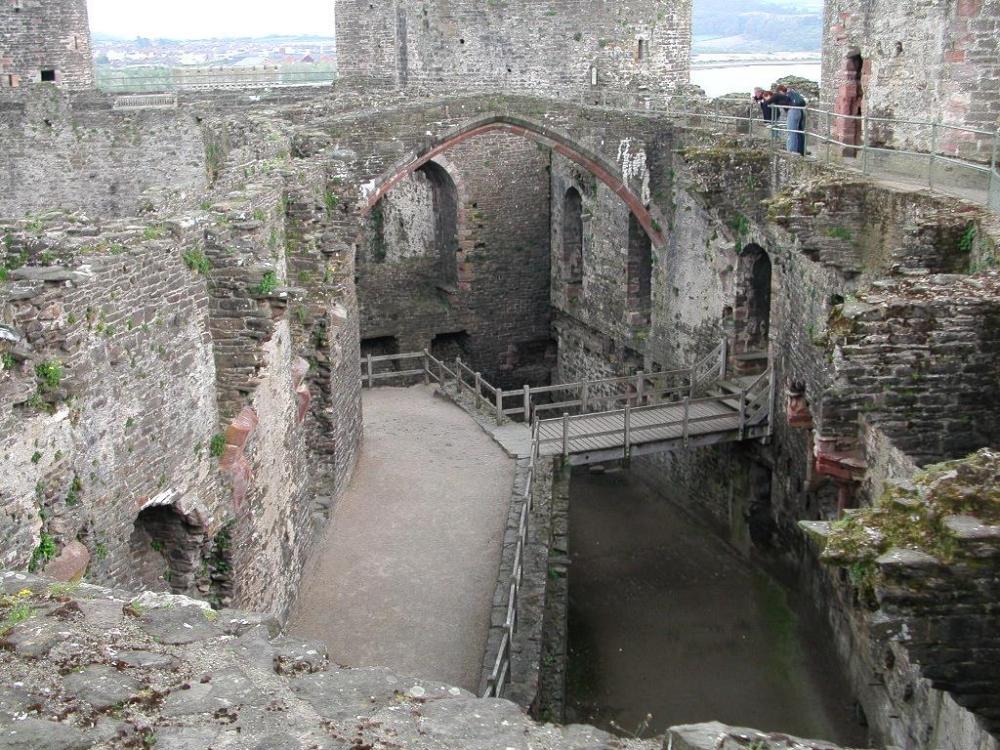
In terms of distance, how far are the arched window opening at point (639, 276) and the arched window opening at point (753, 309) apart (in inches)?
91.1

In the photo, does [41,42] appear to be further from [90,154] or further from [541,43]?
[541,43]

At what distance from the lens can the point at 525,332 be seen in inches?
811

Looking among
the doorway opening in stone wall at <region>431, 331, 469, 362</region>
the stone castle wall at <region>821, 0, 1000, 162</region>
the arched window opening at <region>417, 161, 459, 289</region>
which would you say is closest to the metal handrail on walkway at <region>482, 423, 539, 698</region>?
the stone castle wall at <region>821, 0, 1000, 162</region>

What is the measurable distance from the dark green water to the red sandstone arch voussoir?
169 inches

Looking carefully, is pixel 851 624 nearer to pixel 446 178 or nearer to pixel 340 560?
pixel 340 560

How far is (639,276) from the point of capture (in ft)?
58.3

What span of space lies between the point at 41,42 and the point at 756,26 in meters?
102

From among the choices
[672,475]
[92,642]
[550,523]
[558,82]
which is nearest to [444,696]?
[92,642]

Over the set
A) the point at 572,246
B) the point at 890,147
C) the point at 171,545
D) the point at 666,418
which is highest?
the point at 890,147

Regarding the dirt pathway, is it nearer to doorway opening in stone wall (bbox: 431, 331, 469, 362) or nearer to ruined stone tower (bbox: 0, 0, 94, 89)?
doorway opening in stone wall (bbox: 431, 331, 469, 362)

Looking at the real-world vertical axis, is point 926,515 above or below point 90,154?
below

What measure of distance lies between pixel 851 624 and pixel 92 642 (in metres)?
8.83

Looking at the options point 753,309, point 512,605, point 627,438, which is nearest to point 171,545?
point 512,605

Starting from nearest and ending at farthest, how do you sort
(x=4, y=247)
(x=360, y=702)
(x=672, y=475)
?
(x=360, y=702) → (x=4, y=247) → (x=672, y=475)
